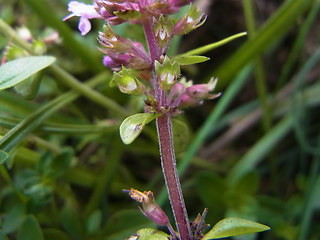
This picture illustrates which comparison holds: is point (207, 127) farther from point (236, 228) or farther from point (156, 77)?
point (236, 228)

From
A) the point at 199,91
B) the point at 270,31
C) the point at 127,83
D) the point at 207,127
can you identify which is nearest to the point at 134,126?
the point at 127,83

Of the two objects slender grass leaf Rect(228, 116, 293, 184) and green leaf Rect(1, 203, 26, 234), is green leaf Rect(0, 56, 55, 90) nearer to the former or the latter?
green leaf Rect(1, 203, 26, 234)

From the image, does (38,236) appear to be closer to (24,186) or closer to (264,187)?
(24,186)

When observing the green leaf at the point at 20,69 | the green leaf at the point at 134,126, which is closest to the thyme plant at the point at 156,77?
the green leaf at the point at 134,126

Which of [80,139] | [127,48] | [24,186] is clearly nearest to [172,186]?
[127,48]

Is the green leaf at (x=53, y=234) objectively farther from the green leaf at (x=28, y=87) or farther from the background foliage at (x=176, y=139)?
the green leaf at (x=28, y=87)
